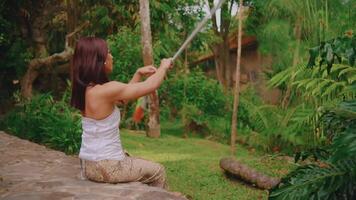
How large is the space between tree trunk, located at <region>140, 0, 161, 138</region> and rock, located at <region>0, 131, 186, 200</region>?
4250 millimetres

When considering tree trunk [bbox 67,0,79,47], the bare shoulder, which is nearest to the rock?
the bare shoulder

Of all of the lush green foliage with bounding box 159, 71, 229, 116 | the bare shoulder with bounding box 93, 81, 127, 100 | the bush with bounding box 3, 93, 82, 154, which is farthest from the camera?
the lush green foliage with bounding box 159, 71, 229, 116

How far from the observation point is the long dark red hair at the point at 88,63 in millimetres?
3834

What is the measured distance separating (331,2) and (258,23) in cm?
924

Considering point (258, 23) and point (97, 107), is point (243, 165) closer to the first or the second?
point (97, 107)

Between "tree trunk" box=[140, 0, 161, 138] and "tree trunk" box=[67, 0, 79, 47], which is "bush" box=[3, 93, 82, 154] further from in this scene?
"tree trunk" box=[67, 0, 79, 47]

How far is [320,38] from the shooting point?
7738 mm

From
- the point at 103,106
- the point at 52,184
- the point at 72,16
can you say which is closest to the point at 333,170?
the point at 103,106

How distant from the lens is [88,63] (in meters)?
3.84

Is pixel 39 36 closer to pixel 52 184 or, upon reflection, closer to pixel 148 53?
pixel 148 53

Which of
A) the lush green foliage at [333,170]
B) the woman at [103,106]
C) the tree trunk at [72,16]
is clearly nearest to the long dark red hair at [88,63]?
the woman at [103,106]

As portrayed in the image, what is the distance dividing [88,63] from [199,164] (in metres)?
4.30

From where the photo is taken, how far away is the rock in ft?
13.1

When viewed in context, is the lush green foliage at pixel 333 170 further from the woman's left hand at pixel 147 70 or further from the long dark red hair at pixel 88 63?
the long dark red hair at pixel 88 63
